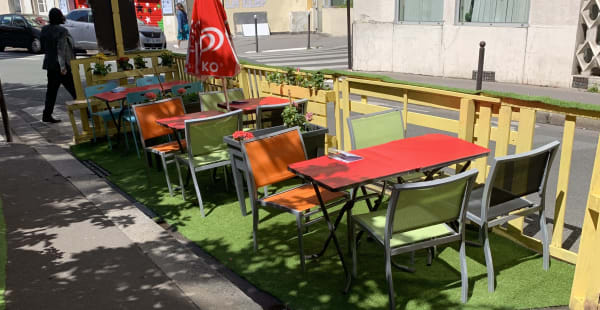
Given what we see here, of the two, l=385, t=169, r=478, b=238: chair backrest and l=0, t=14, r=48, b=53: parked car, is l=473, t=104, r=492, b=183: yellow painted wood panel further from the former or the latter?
l=0, t=14, r=48, b=53: parked car

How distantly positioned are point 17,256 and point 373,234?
333 centimetres

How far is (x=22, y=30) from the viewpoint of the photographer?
24.4 meters

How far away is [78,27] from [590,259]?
22.5m

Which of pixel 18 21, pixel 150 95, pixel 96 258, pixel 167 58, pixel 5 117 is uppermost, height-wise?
pixel 18 21

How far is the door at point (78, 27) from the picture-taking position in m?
21.9

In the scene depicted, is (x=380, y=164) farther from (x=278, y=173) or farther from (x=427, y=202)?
(x=278, y=173)

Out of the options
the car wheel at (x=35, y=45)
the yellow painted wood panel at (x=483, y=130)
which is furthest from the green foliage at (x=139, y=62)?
the car wheel at (x=35, y=45)

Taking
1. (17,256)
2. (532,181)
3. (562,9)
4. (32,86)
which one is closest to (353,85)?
(532,181)

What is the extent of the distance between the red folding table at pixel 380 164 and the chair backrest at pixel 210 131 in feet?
5.70

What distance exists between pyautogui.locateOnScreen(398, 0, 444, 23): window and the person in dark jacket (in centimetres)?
950

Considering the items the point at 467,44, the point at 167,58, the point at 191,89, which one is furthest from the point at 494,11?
the point at 191,89

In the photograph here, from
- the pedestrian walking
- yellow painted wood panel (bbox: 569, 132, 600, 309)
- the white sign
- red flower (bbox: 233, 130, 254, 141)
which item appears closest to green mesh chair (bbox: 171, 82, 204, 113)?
red flower (bbox: 233, 130, 254, 141)

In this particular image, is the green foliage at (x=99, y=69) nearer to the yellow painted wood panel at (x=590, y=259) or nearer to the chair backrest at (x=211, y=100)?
the chair backrest at (x=211, y=100)

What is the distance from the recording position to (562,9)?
1199cm
